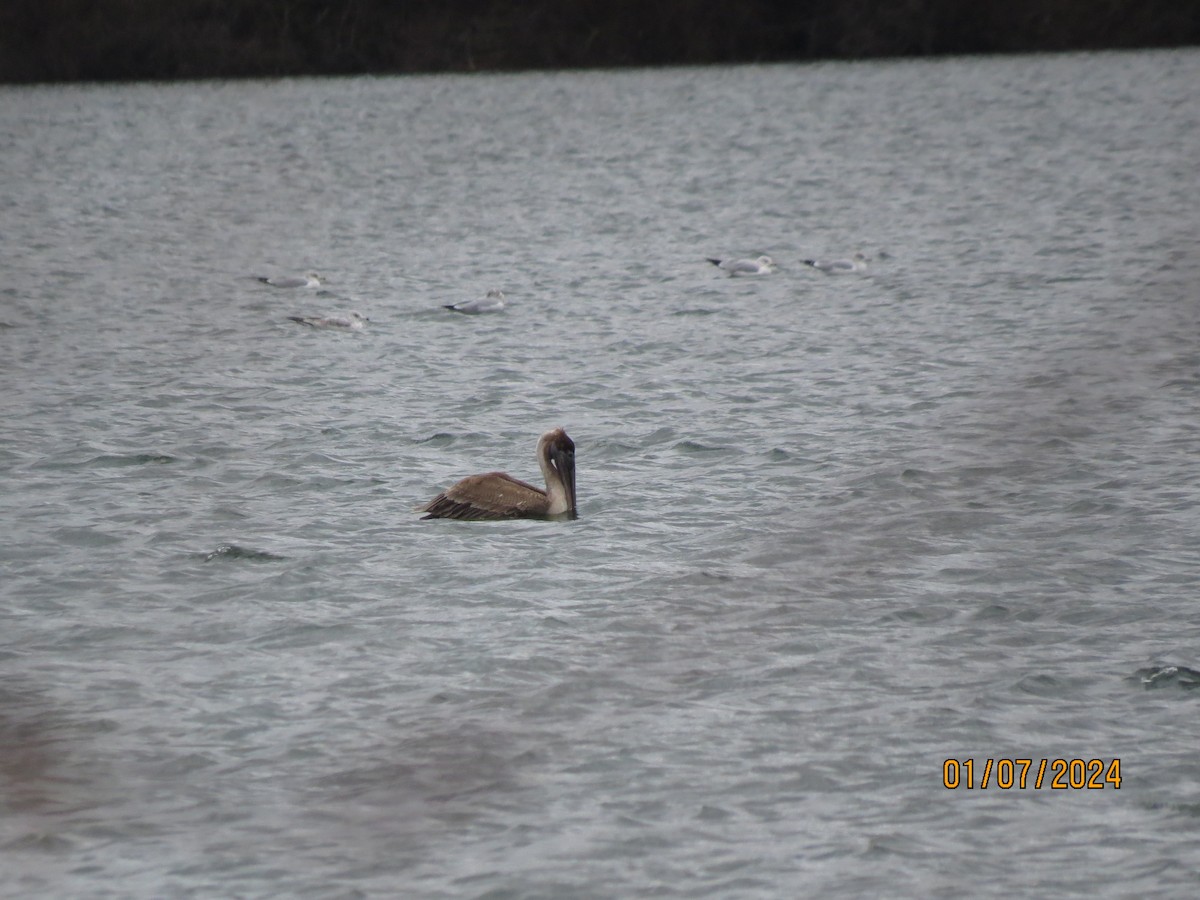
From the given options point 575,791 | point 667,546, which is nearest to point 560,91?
point 667,546

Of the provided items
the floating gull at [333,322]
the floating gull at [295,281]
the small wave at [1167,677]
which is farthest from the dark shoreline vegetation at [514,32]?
the small wave at [1167,677]

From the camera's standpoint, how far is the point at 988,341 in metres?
15.5

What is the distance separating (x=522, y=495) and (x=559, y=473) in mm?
225

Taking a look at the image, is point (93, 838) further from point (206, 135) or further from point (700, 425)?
point (206, 135)

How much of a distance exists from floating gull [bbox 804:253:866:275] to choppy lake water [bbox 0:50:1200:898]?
378 millimetres

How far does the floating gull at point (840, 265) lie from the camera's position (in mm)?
19922

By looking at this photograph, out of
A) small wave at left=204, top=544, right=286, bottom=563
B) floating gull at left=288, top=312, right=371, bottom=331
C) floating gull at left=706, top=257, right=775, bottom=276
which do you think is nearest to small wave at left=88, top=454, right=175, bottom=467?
small wave at left=204, top=544, right=286, bottom=563

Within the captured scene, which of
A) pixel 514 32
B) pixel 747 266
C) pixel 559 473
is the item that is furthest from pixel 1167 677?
pixel 514 32

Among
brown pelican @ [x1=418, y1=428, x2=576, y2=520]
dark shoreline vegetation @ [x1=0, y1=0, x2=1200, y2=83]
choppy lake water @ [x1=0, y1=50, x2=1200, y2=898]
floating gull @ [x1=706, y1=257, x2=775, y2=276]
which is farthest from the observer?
dark shoreline vegetation @ [x1=0, y1=0, x2=1200, y2=83]

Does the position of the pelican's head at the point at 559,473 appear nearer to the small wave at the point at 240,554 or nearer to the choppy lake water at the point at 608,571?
the choppy lake water at the point at 608,571

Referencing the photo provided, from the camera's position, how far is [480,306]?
58.5 feet

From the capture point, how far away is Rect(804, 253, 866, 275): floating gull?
784 inches

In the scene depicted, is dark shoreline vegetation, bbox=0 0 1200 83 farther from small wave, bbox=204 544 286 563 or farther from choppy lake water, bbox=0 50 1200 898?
small wave, bbox=204 544 286 563

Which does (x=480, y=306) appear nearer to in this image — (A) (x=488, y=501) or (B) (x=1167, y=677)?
(A) (x=488, y=501)
